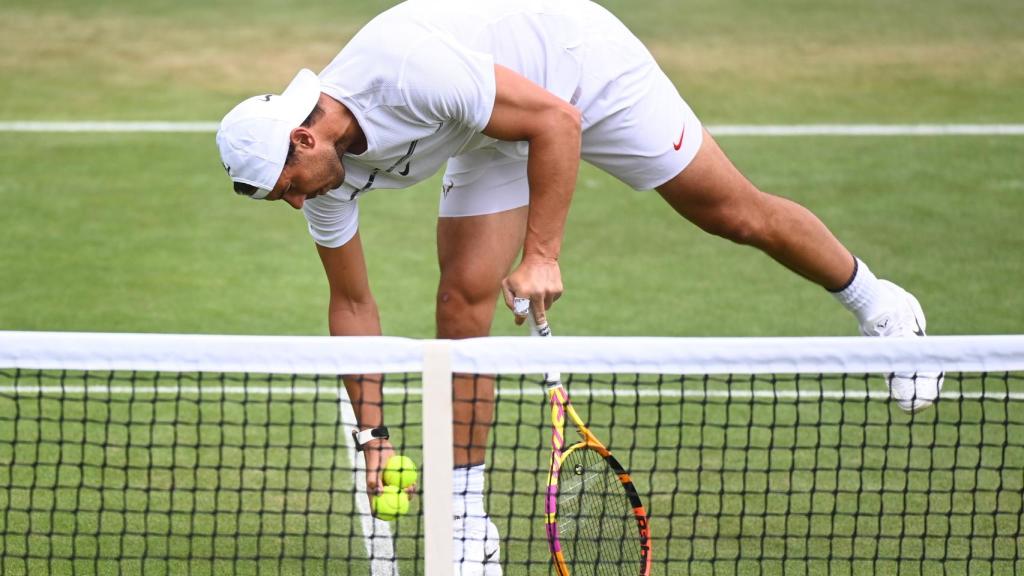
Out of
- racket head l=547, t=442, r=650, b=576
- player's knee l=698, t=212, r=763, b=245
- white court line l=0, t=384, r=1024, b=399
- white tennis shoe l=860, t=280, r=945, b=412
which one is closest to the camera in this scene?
racket head l=547, t=442, r=650, b=576

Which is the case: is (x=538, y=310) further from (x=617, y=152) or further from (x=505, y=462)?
(x=505, y=462)

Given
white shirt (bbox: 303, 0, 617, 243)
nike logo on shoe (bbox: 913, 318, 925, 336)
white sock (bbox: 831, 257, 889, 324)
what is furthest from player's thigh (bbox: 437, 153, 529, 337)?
nike logo on shoe (bbox: 913, 318, 925, 336)

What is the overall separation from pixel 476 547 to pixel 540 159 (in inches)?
47.2

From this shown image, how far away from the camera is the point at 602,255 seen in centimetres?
766

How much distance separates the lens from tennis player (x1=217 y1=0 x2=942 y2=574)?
388 cm

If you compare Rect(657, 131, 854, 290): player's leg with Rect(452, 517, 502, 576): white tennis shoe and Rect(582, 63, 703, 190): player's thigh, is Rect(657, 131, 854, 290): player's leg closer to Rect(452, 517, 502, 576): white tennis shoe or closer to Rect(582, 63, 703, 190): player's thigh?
Rect(582, 63, 703, 190): player's thigh

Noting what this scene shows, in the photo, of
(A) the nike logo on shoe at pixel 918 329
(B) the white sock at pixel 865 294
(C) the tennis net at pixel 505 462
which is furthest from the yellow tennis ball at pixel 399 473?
(A) the nike logo on shoe at pixel 918 329

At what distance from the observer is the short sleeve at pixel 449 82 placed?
3854mm

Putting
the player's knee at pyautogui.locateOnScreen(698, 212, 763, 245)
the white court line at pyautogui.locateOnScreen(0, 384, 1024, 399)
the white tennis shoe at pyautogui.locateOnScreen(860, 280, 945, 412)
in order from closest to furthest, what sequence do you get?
the player's knee at pyautogui.locateOnScreen(698, 212, 763, 245) → the white tennis shoe at pyautogui.locateOnScreen(860, 280, 945, 412) → the white court line at pyautogui.locateOnScreen(0, 384, 1024, 399)

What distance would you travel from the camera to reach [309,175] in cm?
385

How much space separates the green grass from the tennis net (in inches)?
0.8

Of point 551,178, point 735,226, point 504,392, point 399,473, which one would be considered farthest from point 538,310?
point 504,392

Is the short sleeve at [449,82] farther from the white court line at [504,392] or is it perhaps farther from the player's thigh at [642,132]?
the white court line at [504,392]

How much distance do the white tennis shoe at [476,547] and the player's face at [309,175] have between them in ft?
3.55
